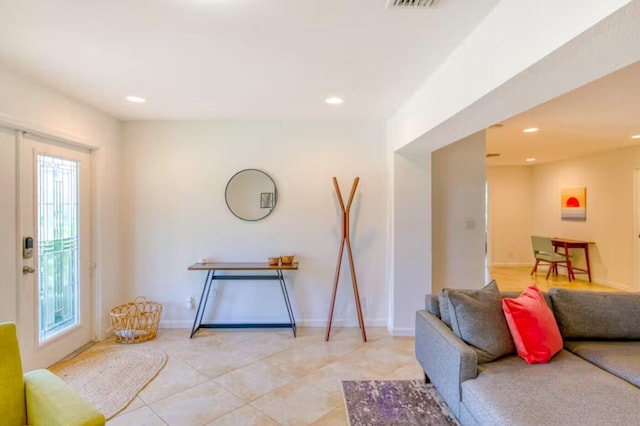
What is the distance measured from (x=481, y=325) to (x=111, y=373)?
2.90 m

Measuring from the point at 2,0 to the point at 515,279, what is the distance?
7711 mm

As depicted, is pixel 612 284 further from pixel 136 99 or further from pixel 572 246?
pixel 136 99

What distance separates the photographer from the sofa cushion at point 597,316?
7.66ft

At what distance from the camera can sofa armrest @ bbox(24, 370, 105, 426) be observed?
135 centimetres

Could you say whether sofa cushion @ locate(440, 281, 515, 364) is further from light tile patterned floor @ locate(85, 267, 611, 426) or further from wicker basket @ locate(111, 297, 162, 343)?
wicker basket @ locate(111, 297, 162, 343)

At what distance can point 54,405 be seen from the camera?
1.43 metres

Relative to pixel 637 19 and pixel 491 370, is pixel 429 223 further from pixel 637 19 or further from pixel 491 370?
pixel 637 19

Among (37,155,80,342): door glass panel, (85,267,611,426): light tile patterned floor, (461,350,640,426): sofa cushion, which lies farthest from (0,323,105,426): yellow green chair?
(461,350,640,426): sofa cushion

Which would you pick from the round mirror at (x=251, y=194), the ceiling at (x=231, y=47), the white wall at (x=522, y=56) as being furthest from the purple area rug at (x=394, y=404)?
the ceiling at (x=231, y=47)

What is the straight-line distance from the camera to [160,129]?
13.0ft

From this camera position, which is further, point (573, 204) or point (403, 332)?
point (573, 204)

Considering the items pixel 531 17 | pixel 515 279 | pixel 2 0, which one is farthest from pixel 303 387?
pixel 515 279

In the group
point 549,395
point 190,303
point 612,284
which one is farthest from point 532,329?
point 612,284

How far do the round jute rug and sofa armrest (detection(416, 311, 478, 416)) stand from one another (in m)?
2.15
